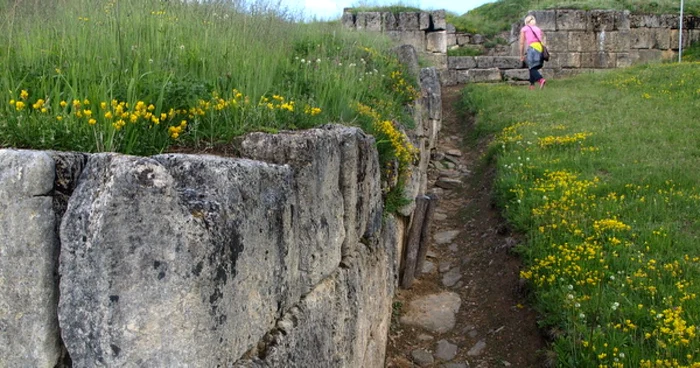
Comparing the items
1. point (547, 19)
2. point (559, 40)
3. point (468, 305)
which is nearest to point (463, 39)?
point (547, 19)

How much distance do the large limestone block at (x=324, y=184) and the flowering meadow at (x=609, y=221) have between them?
1904 mm

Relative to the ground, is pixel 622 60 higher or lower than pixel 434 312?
higher

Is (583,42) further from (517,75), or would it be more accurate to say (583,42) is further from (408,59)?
(408,59)

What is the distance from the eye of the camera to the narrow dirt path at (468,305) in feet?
17.4

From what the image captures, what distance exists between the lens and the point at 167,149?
108 inches

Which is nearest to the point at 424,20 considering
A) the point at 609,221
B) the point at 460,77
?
the point at 460,77

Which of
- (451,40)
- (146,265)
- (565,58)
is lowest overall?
(146,265)

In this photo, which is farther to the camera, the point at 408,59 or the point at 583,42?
the point at 583,42

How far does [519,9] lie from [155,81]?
21.3 m

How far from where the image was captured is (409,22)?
17.8m

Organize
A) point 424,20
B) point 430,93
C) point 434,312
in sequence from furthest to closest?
point 424,20 < point 430,93 < point 434,312

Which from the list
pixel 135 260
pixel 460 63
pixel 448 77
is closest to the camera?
pixel 135 260

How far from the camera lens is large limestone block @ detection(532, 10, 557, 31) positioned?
18734mm

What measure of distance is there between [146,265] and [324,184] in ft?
4.70
